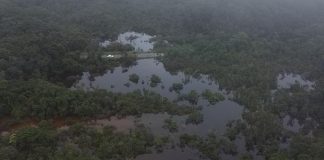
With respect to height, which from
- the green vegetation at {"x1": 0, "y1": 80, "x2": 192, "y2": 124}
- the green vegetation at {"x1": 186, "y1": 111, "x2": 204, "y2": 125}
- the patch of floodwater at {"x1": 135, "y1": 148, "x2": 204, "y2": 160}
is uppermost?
the green vegetation at {"x1": 0, "y1": 80, "x2": 192, "y2": 124}

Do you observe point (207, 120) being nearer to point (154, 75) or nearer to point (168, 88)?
point (168, 88)

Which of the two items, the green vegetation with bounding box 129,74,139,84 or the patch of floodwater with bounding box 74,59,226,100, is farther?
the green vegetation with bounding box 129,74,139,84

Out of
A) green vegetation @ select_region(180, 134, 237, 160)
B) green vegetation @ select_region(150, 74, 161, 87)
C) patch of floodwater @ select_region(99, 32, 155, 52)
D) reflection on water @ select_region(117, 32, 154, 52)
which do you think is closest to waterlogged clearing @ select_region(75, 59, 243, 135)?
green vegetation @ select_region(150, 74, 161, 87)

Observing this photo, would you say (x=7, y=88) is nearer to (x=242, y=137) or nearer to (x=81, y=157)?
(x=81, y=157)

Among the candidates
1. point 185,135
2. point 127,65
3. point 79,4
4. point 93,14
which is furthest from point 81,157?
point 79,4

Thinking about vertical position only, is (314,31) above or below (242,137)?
above

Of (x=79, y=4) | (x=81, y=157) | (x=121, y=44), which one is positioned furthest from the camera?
(x=79, y=4)

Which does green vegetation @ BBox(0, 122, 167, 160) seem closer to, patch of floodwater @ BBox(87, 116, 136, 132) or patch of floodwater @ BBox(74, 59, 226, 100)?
patch of floodwater @ BBox(87, 116, 136, 132)

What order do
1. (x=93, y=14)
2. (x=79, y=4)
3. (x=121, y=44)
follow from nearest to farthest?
1. (x=121, y=44)
2. (x=93, y=14)
3. (x=79, y=4)
